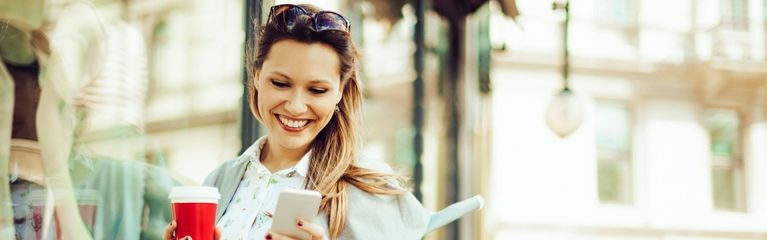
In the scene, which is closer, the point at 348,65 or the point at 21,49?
the point at 348,65

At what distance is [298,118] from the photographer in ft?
5.86

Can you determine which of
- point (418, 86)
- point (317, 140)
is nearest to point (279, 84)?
point (317, 140)

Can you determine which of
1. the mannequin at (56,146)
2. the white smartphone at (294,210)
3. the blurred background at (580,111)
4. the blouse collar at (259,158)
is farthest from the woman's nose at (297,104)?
the blurred background at (580,111)

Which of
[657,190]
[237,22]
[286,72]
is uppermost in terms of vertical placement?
[237,22]

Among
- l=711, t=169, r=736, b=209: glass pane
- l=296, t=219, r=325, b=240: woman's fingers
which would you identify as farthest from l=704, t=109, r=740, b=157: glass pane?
l=296, t=219, r=325, b=240: woman's fingers

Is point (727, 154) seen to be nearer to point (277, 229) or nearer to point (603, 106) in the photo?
point (603, 106)

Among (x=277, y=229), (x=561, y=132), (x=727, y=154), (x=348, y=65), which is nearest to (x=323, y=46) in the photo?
(x=348, y=65)

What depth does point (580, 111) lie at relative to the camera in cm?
769

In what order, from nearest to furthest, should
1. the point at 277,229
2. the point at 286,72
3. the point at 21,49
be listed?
the point at 277,229
the point at 286,72
the point at 21,49

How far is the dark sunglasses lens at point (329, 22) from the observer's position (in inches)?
69.4

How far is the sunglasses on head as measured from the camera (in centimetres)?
177

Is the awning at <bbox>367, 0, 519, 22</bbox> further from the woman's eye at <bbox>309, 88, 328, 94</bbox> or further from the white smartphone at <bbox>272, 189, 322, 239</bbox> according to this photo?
the white smartphone at <bbox>272, 189, 322, 239</bbox>

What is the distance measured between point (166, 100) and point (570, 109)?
471 cm

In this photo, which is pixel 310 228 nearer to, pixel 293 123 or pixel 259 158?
pixel 293 123
